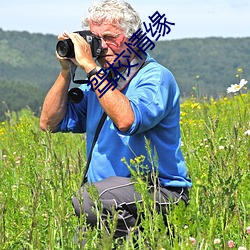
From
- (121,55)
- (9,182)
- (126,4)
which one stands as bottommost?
(9,182)

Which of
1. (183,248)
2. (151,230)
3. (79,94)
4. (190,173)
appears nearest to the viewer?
(183,248)

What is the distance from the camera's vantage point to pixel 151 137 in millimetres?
3449

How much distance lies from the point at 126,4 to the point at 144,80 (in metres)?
0.46

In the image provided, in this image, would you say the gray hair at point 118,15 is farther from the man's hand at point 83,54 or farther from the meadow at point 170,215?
the meadow at point 170,215

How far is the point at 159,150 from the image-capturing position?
3.46m

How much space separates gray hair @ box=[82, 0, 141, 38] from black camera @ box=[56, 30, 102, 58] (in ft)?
0.35

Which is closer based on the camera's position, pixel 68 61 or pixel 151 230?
pixel 151 230

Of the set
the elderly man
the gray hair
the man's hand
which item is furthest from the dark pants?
the gray hair

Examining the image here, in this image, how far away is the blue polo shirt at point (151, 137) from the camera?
10.9ft

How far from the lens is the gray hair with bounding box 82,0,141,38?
3.50 m

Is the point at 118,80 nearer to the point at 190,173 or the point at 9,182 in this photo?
the point at 190,173

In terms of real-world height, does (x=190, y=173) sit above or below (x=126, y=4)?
below

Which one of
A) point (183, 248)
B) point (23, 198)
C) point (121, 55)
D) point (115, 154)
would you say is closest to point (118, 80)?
point (121, 55)

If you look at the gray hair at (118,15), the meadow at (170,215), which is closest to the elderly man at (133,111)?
the gray hair at (118,15)
